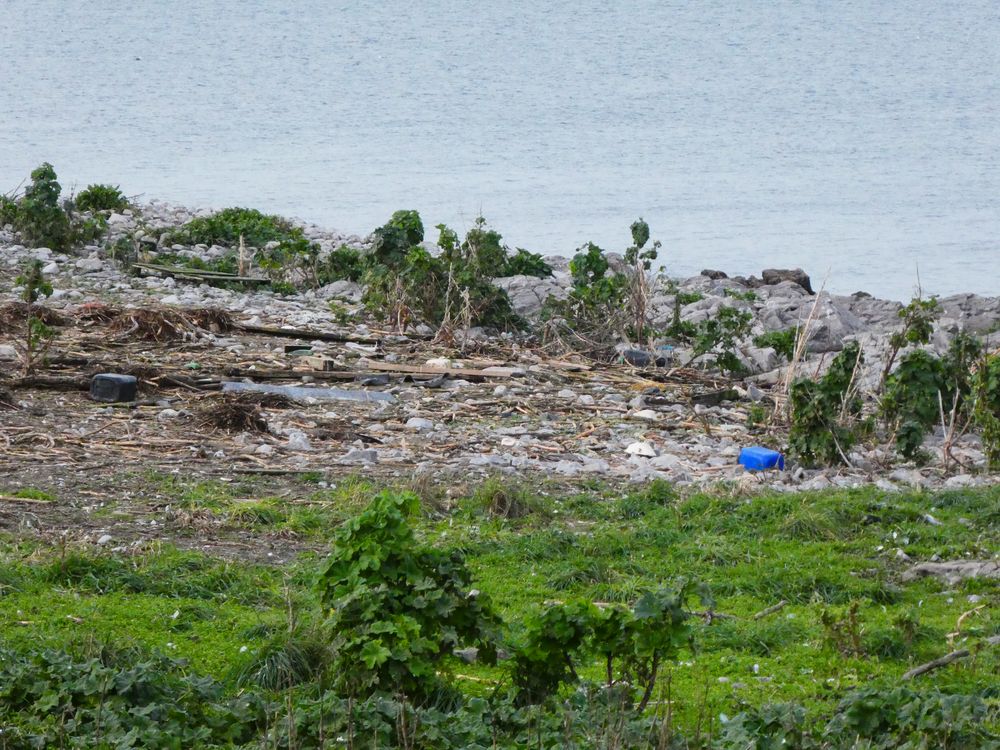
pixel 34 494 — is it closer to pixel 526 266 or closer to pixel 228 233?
pixel 526 266

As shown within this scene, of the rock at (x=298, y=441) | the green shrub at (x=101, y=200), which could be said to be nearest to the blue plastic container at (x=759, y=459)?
the rock at (x=298, y=441)

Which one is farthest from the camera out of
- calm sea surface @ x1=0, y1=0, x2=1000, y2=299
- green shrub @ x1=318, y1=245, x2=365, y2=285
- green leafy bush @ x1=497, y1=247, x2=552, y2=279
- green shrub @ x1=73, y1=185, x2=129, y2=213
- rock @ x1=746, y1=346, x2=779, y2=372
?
calm sea surface @ x1=0, y1=0, x2=1000, y2=299

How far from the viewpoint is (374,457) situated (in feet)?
26.6

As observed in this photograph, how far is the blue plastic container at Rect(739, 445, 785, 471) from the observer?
826 cm

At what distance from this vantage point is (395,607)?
4.41 m

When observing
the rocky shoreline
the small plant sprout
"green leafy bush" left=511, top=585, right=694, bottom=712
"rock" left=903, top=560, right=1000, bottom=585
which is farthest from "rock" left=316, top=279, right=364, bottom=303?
"green leafy bush" left=511, top=585, right=694, bottom=712

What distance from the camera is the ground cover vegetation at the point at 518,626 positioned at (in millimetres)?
4090

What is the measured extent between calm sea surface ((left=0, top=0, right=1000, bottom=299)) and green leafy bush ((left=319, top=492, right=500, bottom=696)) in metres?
8.03

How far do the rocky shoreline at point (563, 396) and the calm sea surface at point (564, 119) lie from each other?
1716 mm

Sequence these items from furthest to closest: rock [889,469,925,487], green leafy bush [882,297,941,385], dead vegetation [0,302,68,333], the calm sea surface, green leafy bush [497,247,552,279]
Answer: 1. the calm sea surface
2. green leafy bush [497,247,552,279]
3. dead vegetation [0,302,68,333]
4. green leafy bush [882,297,941,385]
5. rock [889,469,925,487]

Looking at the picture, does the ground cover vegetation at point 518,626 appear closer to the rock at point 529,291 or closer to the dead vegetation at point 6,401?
the dead vegetation at point 6,401

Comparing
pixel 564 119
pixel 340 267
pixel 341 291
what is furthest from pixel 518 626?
pixel 564 119

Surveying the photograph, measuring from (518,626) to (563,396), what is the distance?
15.7 feet

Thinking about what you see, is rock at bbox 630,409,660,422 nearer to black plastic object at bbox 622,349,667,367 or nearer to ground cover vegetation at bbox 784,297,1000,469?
ground cover vegetation at bbox 784,297,1000,469
